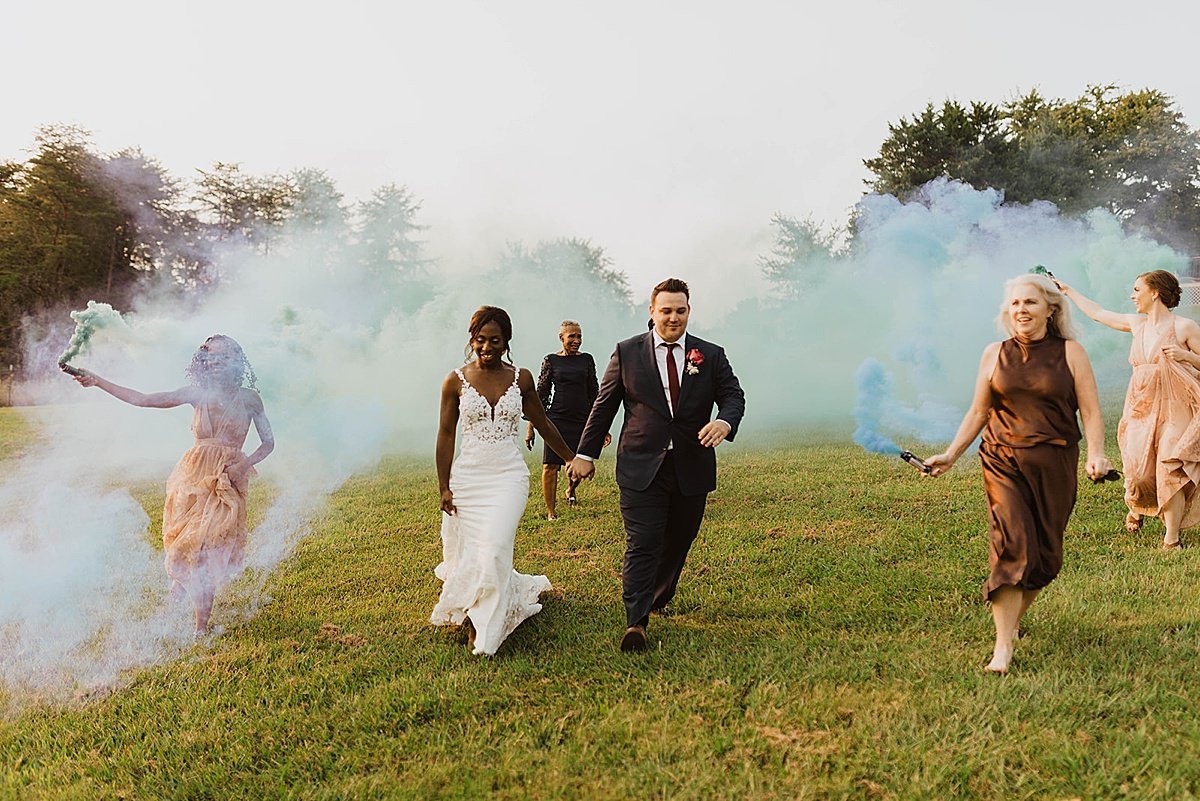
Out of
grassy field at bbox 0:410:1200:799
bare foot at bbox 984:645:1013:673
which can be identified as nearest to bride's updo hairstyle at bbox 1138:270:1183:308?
grassy field at bbox 0:410:1200:799

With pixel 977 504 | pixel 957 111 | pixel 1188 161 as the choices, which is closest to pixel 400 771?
pixel 977 504

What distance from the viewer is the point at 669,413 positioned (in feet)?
17.5

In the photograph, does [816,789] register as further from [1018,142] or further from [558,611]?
[1018,142]

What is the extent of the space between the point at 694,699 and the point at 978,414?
94.7 inches

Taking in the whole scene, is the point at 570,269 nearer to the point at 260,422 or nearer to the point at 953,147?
the point at 953,147

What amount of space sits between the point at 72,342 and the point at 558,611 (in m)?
3.96

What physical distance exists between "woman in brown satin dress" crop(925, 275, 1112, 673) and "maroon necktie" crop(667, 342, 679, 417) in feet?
5.22

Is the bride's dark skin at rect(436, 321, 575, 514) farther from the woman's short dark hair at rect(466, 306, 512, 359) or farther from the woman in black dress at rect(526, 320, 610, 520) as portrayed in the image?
the woman in black dress at rect(526, 320, 610, 520)

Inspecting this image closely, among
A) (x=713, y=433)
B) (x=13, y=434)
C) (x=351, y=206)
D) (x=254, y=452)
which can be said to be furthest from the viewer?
(x=351, y=206)

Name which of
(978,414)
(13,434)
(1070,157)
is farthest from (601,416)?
(1070,157)

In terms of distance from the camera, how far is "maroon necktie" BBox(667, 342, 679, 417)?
5.34 m

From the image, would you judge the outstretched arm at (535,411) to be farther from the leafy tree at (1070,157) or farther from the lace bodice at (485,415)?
the leafy tree at (1070,157)

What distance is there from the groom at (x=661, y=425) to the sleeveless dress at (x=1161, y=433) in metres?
4.72

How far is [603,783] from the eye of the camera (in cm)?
363
